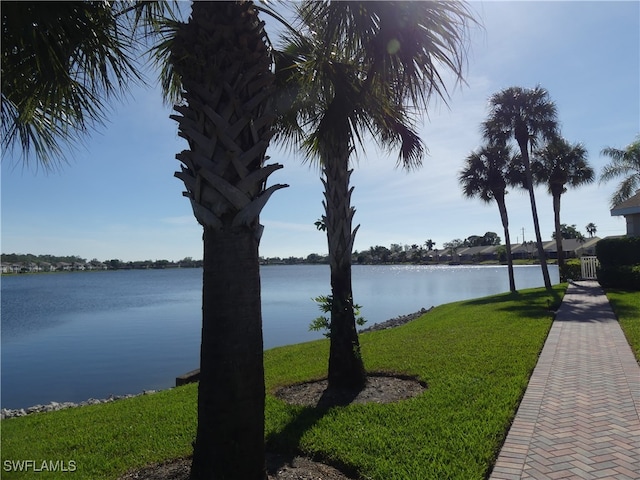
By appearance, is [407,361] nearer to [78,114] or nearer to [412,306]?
[78,114]

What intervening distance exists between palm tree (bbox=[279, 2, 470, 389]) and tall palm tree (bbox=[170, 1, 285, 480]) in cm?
115

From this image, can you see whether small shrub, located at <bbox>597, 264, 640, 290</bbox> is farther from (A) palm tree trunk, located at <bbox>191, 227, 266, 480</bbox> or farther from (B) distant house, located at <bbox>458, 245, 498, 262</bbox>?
(B) distant house, located at <bbox>458, 245, 498, 262</bbox>

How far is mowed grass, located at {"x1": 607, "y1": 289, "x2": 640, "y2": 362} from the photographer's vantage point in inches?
376

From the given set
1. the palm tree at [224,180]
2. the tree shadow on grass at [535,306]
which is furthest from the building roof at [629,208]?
the palm tree at [224,180]

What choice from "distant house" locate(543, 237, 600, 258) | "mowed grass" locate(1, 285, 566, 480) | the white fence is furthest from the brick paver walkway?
"distant house" locate(543, 237, 600, 258)

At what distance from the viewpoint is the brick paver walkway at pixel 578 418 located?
4121mm

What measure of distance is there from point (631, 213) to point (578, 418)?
21.8 m

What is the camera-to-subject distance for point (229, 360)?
10.9ft

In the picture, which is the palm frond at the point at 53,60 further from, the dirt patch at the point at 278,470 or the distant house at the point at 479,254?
the distant house at the point at 479,254

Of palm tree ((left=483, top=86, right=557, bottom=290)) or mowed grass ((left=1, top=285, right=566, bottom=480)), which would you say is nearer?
mowed grass ((left=1, top=285, right=566, bottom=480))

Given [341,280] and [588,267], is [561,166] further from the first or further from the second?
[341,280]

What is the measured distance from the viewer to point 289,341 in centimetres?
1819

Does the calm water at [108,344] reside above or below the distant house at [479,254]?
below

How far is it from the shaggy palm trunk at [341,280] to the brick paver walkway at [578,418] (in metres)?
2.43
